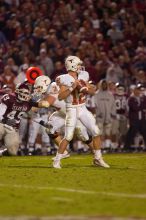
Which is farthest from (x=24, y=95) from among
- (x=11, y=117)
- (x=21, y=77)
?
(x=21, y=77)

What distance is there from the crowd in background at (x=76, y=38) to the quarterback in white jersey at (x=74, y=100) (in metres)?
5.55

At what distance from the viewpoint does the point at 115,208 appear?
7.60 metres

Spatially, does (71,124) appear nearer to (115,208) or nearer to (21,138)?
(115,208)

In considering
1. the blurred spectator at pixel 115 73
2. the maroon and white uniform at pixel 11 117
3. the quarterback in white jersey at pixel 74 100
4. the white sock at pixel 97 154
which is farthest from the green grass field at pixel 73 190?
the blurred spectator at pixel 115 73

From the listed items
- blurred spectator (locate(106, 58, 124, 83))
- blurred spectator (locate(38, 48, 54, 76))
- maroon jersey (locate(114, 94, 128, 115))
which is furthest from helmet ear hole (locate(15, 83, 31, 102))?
blurred spectator (locate(106, 58, 124, 83))

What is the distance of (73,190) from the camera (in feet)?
29.6

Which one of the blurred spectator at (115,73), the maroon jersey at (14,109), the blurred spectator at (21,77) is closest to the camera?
the maroon jersey at (14,109)

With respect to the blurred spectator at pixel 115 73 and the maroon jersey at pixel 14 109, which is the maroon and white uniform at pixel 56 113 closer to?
the maroon jersey at pixel 14 109

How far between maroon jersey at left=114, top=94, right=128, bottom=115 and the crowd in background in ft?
1.23

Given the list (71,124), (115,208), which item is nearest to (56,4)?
(71,124)

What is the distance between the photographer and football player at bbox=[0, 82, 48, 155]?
13461 mm

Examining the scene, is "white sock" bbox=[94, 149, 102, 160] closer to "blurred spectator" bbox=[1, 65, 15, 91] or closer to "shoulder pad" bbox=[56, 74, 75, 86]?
"shoulder pad" bbox=[56, 74, 75, 86]

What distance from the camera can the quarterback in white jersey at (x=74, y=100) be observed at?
11.5 m

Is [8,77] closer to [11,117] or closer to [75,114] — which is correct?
[11,117]
